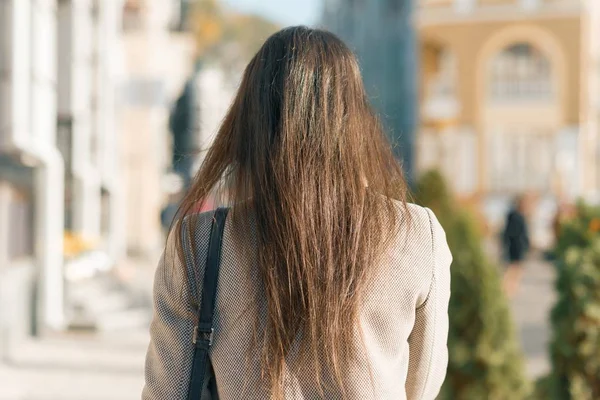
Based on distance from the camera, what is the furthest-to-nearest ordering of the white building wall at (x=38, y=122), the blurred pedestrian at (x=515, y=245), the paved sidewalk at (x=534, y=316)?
the blurred pedestrian at (x=515, y=245), the paved sidewalk at (x=534, y=316), the white building wall at (x=38, y=122)

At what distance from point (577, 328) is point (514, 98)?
108 feet

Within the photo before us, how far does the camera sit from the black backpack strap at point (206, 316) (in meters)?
2.25

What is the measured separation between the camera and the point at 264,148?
89.0 inches

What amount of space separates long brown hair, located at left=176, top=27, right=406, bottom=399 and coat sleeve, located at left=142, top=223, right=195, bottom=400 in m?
0.16

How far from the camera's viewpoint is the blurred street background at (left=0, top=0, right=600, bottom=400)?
9.74 metres

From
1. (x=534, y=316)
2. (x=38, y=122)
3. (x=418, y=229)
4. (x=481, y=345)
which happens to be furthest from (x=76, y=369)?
(x=534, y=316)

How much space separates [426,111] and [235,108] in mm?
36757

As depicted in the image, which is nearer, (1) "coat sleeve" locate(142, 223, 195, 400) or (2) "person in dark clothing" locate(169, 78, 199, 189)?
(1) "coat sleeve" locate(142, 223, 195, 400)

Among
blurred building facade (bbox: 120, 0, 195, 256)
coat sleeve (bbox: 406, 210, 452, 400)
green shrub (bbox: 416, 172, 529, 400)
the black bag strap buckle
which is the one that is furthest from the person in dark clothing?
blurred building facade (bbox: 120, 0, 195, 256)

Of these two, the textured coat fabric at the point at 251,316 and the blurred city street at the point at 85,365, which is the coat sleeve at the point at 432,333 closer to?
the textured coat fabric at the point at 251,316

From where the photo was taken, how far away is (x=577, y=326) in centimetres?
549

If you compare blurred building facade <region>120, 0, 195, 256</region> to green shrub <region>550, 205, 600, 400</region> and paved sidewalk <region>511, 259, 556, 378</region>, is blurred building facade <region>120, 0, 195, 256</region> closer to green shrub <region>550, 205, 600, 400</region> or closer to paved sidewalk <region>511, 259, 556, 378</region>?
paved sidewalk <region>511, 259, 556, 378</region>

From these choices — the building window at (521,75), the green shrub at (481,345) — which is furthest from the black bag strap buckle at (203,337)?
the building window at (521,75)

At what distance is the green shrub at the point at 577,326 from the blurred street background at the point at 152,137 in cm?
37
